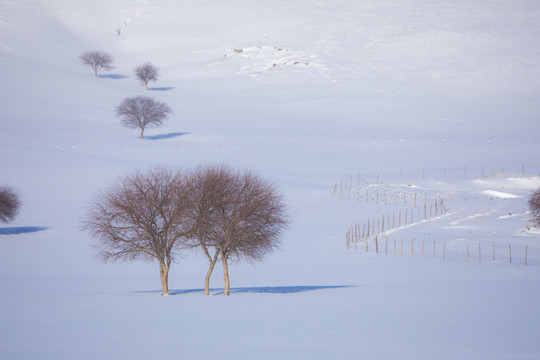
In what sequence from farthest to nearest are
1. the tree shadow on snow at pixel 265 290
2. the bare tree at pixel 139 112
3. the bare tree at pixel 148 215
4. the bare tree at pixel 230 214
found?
the bare tree at pixel 139 112, the tree shadow on snow at pixel 265 290, the bare tree at pixel 148 215, the bare tree at pixel 230 214

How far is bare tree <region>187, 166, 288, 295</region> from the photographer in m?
23.0

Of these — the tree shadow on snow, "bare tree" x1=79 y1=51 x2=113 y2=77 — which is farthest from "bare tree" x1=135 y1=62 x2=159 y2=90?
the tree shadow on snow

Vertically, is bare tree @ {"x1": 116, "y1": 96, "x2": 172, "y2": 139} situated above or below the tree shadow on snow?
above

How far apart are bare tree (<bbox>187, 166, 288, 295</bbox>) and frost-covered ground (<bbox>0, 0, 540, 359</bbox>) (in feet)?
7.45

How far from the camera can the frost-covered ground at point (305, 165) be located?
17.4 m

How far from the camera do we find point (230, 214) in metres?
23.8

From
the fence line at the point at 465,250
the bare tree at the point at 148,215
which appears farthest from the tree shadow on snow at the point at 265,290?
the fence line at the point at 465,250

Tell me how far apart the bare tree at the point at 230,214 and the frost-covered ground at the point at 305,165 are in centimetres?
227

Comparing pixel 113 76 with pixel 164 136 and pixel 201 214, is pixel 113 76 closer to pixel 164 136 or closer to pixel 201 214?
pixel 164 136

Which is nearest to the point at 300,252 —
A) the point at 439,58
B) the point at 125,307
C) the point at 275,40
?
the point at 125,307

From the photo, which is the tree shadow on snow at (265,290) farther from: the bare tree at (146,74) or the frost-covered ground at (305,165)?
the bare tree at (146,74)

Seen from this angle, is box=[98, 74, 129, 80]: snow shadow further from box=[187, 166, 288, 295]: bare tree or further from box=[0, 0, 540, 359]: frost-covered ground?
box=[187, 166, 288, 295]: bare tree

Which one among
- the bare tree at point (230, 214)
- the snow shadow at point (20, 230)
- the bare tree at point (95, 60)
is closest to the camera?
the bare tree at point (230, 214)

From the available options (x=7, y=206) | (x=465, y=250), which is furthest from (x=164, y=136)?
(x=465, y=250)
